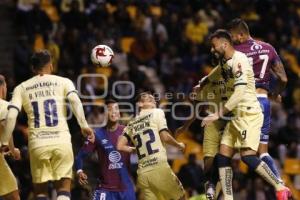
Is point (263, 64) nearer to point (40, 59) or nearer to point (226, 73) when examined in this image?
point (226, 73)

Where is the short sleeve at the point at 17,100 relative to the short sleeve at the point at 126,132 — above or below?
above

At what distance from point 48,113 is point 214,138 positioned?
7.96 ft

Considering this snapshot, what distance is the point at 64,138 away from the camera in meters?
12.5

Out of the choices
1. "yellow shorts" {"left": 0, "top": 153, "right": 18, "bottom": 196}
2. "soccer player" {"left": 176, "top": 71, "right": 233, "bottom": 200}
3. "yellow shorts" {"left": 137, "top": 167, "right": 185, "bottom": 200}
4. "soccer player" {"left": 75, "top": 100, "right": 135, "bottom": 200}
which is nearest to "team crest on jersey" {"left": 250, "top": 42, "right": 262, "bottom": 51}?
"soccer player" {"left": 176, "top": 71, "right": 233, "bottom": 200}

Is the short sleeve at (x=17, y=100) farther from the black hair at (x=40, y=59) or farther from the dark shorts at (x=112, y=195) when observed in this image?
the dark shorts at (x=112, y=195)

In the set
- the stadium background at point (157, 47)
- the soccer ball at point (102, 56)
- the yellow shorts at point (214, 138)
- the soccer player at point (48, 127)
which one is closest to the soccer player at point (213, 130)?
the yellow shorts at point (214, 138)

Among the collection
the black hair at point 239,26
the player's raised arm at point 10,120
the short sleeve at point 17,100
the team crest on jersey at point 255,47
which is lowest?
the player's raised arm at point 10,120

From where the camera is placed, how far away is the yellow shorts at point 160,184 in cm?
1315

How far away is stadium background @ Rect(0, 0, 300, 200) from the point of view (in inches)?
744

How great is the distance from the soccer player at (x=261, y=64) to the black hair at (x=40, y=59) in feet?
8.61

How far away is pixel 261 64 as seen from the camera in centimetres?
1340

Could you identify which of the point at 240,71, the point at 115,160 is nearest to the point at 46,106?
the point at 115,160

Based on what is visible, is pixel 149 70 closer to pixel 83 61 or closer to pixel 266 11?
pixel 83 61

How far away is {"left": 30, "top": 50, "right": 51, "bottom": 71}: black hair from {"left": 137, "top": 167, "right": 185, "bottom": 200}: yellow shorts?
6.78 ft
